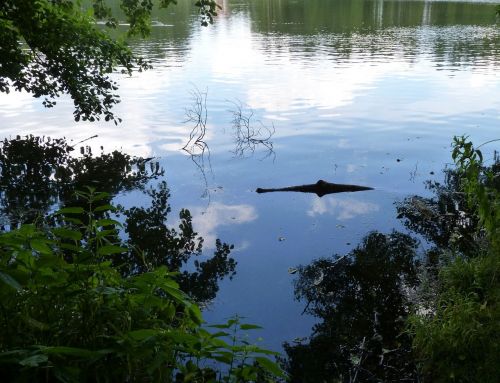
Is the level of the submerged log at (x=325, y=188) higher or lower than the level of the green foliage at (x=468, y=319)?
lower

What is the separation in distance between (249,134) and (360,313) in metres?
10.8

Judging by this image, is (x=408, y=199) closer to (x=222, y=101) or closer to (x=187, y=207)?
(x=187, y=207)

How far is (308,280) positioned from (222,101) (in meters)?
14.5

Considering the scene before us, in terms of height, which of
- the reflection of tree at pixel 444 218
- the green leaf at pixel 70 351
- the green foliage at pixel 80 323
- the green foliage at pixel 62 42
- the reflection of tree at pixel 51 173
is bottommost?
the reflection of tree at pixel 444 218

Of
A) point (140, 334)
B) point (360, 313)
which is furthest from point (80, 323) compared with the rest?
point (360, 313)

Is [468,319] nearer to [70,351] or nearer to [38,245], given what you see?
[38,245]

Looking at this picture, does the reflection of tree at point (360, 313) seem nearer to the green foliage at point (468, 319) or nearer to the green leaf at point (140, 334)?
the green foliage at point (468, 319)

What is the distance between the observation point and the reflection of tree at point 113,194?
28.9 feet

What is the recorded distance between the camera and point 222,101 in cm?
2152

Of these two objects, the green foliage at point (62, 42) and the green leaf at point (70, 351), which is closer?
the green leaf at point (70, 351)

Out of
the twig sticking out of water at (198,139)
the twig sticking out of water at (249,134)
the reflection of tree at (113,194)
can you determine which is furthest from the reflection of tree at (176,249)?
the twig sticking out of water at (249,134)

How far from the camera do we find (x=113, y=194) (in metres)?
12.2

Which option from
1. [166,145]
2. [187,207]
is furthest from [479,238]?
[166,145]

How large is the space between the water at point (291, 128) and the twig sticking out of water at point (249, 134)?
0.42 ft
